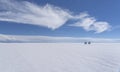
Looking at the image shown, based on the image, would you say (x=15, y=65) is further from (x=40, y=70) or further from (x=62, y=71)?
(x=62, y=71)

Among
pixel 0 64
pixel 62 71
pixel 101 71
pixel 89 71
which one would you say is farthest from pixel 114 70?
pixel 0 64

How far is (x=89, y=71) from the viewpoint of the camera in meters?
4.73

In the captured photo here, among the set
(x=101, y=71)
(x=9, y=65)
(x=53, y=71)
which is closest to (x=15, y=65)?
(x=9, y=65)

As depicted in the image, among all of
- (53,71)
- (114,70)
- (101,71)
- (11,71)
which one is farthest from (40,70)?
(114,70)

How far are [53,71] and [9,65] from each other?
4.86ft

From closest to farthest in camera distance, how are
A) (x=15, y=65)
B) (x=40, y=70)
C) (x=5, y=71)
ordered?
(x=5, y=71)
(x=40, y=70)
(x=15, y=65)

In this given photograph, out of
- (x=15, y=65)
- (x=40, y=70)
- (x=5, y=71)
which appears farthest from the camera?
(x=15, y=65)

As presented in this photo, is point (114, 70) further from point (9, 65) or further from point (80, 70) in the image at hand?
point (9, 65)

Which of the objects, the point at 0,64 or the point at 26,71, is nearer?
the point at 26,71

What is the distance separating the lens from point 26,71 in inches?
170

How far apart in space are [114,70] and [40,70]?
242 centimetres

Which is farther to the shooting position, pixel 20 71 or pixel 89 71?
pixel 89 71

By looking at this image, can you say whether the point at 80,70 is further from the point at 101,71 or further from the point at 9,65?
the point at 9,65

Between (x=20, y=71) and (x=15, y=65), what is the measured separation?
66 cm
